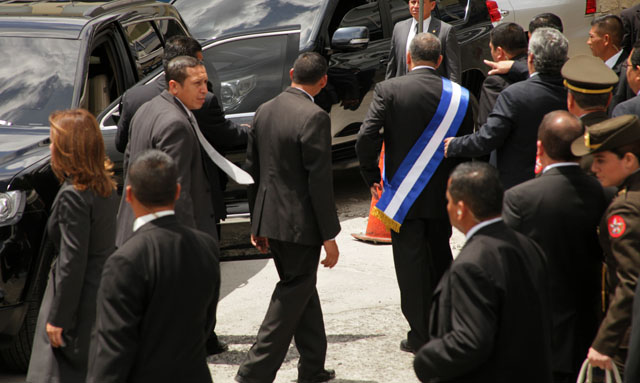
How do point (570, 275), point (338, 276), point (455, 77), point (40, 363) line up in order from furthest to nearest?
point (455, 77) < point (338, 276) < point (40, 363) < point (570, 275)

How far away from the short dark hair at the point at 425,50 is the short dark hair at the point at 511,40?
49 centimetres

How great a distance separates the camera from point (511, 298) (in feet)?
10.2

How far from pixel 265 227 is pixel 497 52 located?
2.03 m

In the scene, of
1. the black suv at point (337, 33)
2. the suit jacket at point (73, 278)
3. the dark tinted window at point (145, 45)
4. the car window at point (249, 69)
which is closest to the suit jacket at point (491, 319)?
the suit jacket at point (73, 278)

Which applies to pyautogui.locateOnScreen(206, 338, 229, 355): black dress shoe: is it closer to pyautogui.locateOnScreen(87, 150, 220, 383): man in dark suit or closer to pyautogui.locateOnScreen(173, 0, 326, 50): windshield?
pyautogui.locateOnScreen(87, 150, 220, 383): man in dark suit

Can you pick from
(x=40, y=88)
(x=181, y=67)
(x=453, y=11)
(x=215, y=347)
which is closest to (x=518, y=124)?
(x=181, y=67)

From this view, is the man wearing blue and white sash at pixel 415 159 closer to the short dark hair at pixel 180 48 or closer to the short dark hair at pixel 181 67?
the short dark hair at pixel 181 67

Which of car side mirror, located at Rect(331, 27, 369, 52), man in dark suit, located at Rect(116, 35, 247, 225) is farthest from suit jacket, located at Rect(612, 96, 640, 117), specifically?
car side mirror, located at Rect(331, 27, 369, 52)

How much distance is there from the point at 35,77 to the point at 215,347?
233cm

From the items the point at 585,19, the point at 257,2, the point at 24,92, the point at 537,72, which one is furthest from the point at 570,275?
the point at 585,19

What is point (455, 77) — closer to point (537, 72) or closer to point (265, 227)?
point (537, 72)

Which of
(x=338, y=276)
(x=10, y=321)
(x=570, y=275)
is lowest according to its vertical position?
(x=338, y=276)

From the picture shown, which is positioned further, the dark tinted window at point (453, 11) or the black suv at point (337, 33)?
the dark tinted window at point (453, 11)

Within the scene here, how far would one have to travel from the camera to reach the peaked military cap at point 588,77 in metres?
4.70
